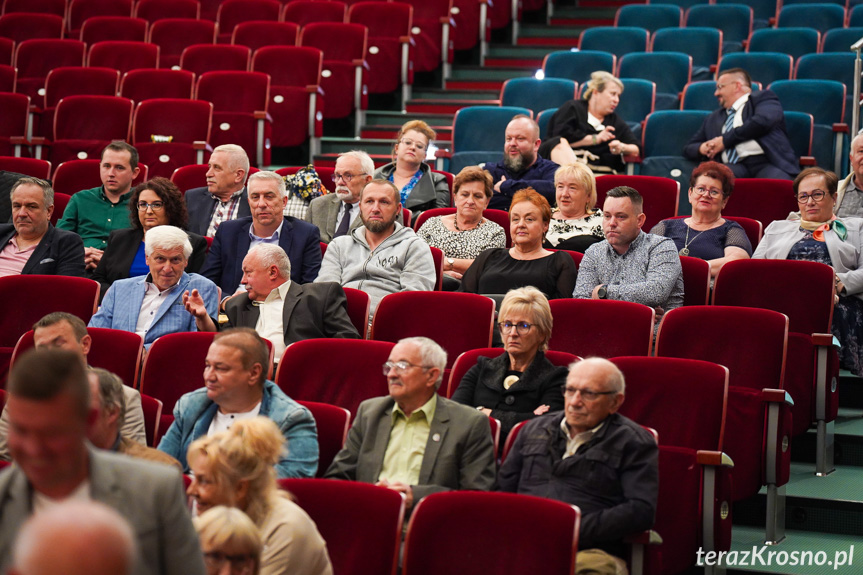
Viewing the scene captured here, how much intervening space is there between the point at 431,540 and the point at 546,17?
631cm

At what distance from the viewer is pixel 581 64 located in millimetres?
6156

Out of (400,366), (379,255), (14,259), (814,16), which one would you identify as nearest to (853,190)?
(379,255)

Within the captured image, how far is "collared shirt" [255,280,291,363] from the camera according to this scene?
3.38m

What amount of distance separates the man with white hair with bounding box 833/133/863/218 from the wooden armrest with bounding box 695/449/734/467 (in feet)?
6.84

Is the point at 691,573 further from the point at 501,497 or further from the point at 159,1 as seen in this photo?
the point at 159,1

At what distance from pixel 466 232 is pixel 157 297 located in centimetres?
130

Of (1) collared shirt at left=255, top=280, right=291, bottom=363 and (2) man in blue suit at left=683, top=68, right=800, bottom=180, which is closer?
(1) collared shirt at left=255, top=280, right=291, bottom=363

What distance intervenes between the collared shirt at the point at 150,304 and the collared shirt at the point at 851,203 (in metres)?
2.67

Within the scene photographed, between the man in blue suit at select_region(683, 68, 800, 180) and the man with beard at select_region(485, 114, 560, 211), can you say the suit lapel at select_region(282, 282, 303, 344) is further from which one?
the man in blue suit at select_region(683, 68, 800, 180)

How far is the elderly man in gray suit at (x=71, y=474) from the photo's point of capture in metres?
1.10

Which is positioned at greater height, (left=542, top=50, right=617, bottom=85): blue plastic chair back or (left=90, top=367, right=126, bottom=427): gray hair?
(left=542, top=50, right=617, bottom=85): blue plastic chair back

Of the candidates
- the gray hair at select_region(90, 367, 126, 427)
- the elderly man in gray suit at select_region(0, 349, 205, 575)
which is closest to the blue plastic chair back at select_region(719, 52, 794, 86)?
the gray hair at select_region(90, 367, 126, 427)

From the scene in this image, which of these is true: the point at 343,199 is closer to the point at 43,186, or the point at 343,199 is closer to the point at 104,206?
the point at 104,206

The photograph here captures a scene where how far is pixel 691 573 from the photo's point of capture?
2729 mm
